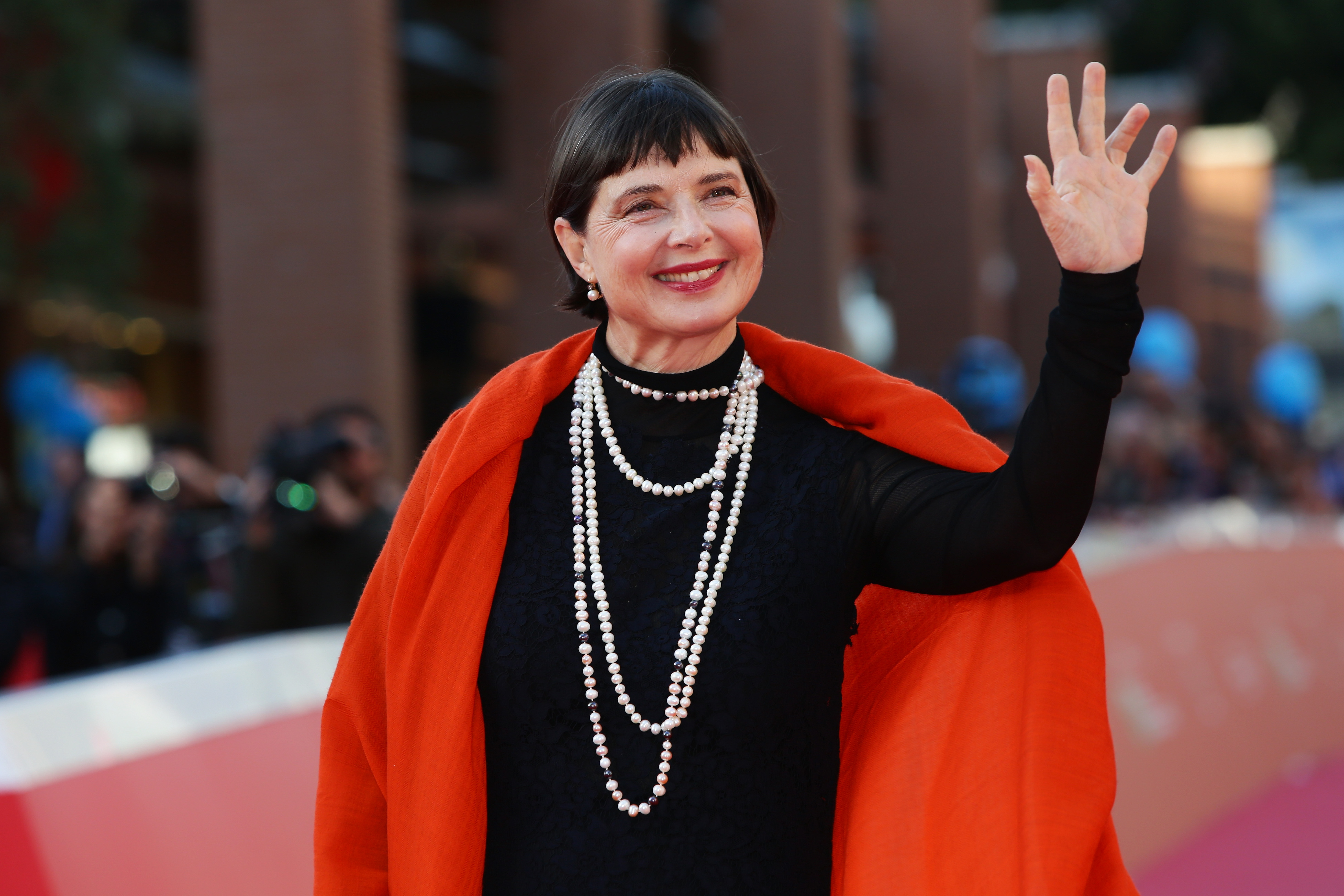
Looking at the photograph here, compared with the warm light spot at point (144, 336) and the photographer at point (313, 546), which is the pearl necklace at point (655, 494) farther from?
the warm light spot at point (144, 336)

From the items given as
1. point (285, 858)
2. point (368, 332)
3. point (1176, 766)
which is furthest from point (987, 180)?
point (285, 858)

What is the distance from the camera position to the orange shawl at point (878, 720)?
81.0 inches

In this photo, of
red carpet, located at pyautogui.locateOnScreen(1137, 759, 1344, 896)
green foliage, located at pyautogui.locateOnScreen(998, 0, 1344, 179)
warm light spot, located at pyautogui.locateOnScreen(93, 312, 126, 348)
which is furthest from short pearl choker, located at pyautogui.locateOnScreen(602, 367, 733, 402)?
green foliage, located at pyautogui.locateOnScreen(998, 0, 1344, 179)

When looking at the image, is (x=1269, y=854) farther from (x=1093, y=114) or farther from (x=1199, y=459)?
(x=1199, y=459)

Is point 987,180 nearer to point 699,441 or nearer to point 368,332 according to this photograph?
point 368,332

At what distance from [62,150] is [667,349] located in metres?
12.3

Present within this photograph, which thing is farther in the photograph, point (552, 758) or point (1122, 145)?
point (552, 758)

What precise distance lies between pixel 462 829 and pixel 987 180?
71.5 ft

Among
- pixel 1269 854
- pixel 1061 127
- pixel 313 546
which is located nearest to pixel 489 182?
pixel 313 546

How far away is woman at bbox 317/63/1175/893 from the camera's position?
2047 millimetres

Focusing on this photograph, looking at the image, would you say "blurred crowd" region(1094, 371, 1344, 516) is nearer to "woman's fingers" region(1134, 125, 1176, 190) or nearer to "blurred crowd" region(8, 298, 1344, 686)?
"blurred crowd" region(8, 298, 1344, 686)

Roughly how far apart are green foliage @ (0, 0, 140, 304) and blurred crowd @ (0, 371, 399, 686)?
688 centimetres

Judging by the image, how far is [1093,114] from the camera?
1.88 m

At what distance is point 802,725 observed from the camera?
208 cm
